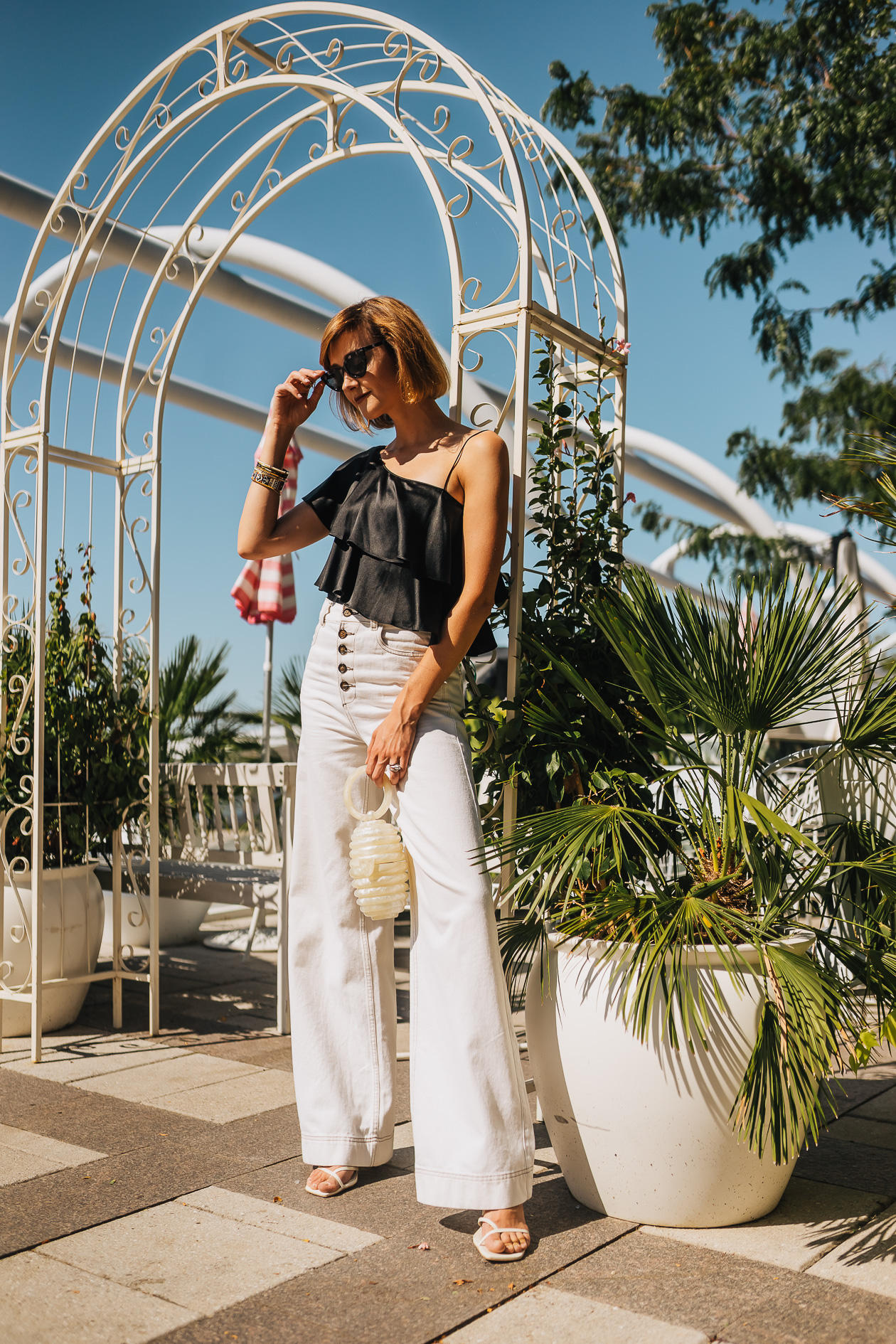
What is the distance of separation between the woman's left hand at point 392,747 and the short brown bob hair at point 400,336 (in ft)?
2.39

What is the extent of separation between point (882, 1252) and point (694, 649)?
1.20 m

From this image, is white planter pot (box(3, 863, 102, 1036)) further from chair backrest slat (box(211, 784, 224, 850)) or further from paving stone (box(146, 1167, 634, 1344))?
paving stone (box(146, 1167, 634, 1344))

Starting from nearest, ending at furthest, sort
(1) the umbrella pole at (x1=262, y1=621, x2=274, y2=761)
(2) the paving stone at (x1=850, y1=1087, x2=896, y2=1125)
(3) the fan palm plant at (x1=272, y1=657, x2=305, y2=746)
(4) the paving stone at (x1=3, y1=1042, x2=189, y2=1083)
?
(2) the paving stone at (x1=850, y1=1087, x2=896, y2=1125) < (4) the paving stone at (x1=3, y1=1042, x2=189, y2=1083) < (3) the fan palm plant at (x1=272, y1=657, x2=305, y2=746) < (1) the umbrella pole at (x1=262, y1=621, x2=274, y2=761)

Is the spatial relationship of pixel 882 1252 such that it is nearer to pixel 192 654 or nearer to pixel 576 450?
pixel 576 450

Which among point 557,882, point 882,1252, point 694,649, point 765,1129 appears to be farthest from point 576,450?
point 882,1252

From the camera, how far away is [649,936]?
6.89ft

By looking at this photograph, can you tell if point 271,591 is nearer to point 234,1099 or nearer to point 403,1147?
point 234,1099

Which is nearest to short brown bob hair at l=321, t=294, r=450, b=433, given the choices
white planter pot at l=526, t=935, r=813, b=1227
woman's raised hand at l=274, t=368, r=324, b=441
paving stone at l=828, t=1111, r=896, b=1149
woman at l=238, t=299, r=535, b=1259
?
woman at l=238, t=299, r=535, b=1259

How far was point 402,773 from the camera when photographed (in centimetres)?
234

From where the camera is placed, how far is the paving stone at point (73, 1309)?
176 cm

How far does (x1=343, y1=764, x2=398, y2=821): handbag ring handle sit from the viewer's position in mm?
2395

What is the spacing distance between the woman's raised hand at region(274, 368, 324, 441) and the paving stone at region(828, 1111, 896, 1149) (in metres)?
2.17

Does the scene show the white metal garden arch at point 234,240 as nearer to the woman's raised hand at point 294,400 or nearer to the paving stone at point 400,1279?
the woman's raised hand at point 294,400

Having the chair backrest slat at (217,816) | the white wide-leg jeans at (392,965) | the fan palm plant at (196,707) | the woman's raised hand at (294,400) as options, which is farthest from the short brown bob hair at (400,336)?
the fan palm plant at (196,707)
